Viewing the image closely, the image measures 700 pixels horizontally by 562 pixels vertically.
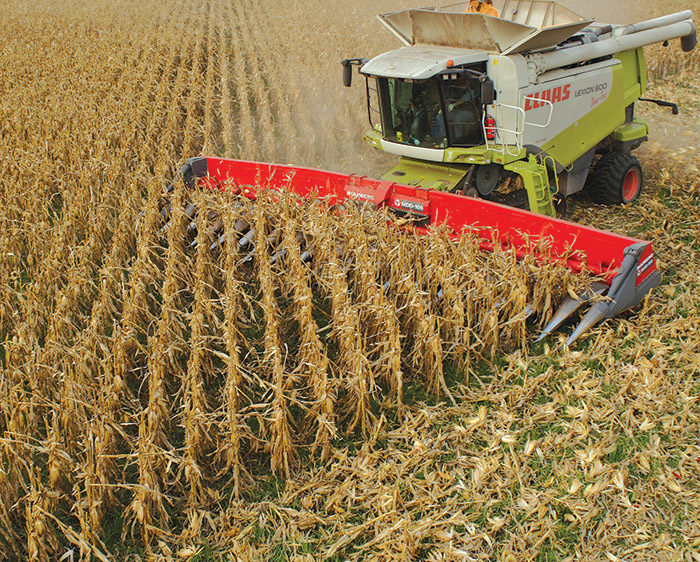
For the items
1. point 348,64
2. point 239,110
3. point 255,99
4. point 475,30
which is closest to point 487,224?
point 475,30

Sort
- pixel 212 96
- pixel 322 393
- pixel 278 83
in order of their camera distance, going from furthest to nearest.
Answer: pixel 278 83 < pixel 212 96 < pixel 322 393

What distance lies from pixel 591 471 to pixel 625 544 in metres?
0.41

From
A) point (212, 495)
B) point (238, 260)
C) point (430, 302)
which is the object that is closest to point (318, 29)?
point (238, 260)

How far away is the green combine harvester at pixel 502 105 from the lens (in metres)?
5.45

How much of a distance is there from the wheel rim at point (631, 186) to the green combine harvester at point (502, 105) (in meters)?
0.02

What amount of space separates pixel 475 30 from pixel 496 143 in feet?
3.38

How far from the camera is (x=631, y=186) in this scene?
6.94m

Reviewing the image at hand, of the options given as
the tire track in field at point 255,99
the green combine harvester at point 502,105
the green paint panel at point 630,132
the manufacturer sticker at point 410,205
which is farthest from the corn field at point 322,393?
the tire track in field at point 255,99

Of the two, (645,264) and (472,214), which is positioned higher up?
(472,214)

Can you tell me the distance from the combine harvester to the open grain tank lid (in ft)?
0.04

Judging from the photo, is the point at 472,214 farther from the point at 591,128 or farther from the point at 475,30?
the point at 591,128

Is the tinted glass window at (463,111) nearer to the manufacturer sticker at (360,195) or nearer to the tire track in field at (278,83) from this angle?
the manufacturer sticker at (360,195)

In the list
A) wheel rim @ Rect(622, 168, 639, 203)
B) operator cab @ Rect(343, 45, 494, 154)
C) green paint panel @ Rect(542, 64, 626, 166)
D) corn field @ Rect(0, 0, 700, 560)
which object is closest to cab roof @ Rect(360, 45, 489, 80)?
operator cab @ Rect(343, 45, 494, 154)

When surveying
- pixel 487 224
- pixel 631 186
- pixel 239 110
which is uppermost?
pixel 239 110
